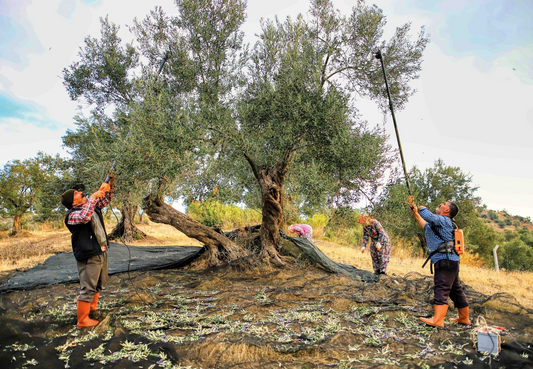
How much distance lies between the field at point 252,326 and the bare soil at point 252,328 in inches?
0.6

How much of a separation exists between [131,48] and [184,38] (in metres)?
4.43

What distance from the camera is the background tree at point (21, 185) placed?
2166cm

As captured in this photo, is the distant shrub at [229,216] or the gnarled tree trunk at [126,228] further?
the distant shrub at [229,216]

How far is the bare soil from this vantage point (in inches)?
148

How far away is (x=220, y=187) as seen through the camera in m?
9.06

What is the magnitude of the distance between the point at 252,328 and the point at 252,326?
4.2 inches

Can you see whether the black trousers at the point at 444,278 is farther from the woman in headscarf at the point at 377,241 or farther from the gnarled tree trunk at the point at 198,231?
the gnarled tree trunk at the point at 198,231

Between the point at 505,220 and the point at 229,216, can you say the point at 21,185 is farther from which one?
the point at 505,220

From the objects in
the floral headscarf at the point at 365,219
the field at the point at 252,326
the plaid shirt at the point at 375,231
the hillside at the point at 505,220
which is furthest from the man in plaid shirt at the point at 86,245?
the hillside at the point at 505,220

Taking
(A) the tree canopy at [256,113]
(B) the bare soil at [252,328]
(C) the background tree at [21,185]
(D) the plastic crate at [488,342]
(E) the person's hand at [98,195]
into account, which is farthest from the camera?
(C) the background tree at [21,185]

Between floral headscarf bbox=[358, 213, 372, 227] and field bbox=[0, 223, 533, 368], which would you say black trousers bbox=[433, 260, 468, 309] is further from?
floral headscarf bbox=[358, 213, 372, 227]

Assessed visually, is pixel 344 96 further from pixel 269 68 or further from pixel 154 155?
pixel 154 155

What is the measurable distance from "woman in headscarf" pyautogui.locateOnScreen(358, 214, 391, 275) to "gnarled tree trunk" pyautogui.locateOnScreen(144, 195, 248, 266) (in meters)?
3.60

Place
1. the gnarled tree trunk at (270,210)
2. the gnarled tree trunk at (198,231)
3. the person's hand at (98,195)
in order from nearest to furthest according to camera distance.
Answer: the person's hand at (98,195) < the gnarled tree trunk at (270,210) < the gnarled tree trunk at (198,231)
